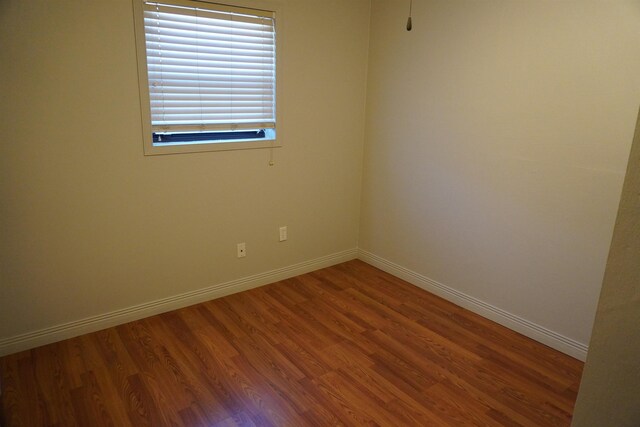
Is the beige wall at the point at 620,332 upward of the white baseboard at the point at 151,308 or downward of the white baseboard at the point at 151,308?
upward

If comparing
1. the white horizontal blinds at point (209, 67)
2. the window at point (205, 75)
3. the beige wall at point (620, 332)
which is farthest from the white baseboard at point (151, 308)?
the beige wall at point (620, 332)

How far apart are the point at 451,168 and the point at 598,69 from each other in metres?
1.04

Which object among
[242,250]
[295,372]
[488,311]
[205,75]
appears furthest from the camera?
[242,250]

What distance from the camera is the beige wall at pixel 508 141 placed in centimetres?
227

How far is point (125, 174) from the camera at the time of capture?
260 cm

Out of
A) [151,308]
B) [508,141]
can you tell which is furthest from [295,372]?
[508,141]

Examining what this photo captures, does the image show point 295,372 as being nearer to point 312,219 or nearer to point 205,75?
point 312,219

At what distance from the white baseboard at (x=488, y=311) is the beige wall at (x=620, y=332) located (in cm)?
176

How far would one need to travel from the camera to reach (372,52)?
3.47 metres

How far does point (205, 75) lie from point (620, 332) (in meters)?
2.66

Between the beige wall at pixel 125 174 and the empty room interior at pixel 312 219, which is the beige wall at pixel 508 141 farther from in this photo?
the beige wall at pixel 125 174

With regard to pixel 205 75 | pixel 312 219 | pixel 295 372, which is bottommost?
pixel 295 372

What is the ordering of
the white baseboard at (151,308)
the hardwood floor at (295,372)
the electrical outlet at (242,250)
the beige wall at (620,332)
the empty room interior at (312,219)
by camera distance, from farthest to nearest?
the electrical outlet at (242,250) < the white baseboard at (151,308) < the empty room interior at (312,219) < the hardwood floor at (295,372) < the beige wall at (620,332)

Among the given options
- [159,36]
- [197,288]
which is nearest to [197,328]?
[197,288]
